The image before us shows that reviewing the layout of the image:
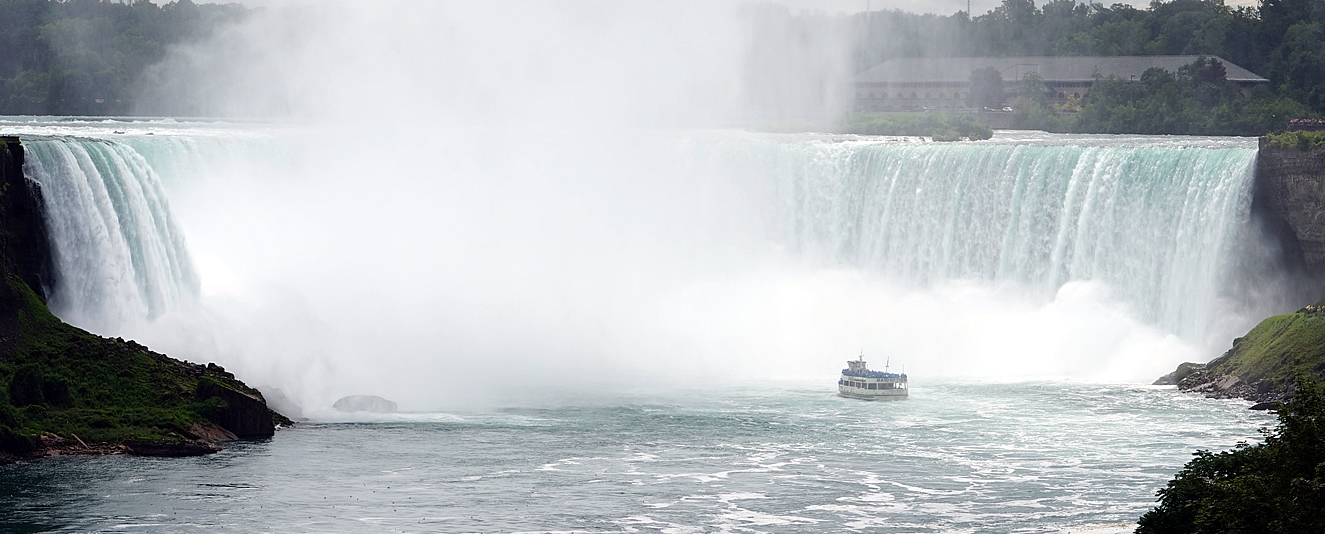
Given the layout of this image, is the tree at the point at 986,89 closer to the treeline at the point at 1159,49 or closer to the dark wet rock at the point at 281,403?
the treeline at the point at 1159,49

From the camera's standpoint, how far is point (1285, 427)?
2720 cm

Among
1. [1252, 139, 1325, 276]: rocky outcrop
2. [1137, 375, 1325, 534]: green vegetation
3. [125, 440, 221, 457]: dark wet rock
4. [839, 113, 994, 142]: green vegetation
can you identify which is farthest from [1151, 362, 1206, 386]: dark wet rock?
[839, 113, 994, 142]: green vegetation

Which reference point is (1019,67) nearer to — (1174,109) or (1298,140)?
(1174,109)

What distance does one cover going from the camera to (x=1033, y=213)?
61.0 metres

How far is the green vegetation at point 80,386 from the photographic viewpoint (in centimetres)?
3981

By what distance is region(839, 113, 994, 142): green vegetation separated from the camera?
85.7 meters

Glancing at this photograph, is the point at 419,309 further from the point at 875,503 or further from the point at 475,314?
the point at 875,503

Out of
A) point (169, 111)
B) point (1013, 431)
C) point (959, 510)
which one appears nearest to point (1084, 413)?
point (1013, 431)

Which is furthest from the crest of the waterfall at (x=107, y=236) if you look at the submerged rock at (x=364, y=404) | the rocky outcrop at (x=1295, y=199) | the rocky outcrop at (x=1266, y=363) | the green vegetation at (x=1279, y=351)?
the rocky outcrop at (x=1295, y=199)

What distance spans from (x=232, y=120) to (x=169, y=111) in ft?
20.7

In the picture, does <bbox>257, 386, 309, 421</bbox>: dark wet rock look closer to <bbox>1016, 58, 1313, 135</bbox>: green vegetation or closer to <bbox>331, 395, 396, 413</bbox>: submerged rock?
<bbox>331, 395, 396, 413</bbox>: submerged rock

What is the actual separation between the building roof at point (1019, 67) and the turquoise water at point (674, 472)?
5986 centimetres

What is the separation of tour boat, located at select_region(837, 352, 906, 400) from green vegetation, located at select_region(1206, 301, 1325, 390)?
8.39 metres

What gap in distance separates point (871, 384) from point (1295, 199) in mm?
14043
